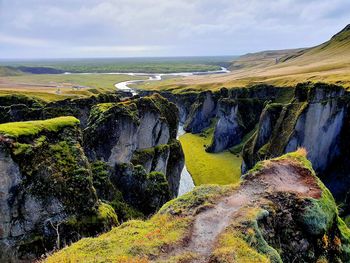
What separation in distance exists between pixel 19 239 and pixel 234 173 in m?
59.0

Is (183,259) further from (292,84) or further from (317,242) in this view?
(292,84)

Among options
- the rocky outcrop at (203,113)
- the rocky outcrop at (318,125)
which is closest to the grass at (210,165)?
the rocky outcrop at (318,125)

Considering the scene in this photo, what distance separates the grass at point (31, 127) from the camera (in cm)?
2922

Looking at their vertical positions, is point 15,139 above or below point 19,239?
above

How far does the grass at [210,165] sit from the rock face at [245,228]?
43807 mm

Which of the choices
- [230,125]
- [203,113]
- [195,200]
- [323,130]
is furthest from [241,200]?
[203,113]

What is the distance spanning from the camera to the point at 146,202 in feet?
149

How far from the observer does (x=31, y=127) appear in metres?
31.1

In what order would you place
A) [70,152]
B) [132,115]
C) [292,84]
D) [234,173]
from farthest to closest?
[292,84] → [234,173] → [132,115] → [70,152]

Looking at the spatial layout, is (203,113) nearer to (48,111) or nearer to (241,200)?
(48,111)

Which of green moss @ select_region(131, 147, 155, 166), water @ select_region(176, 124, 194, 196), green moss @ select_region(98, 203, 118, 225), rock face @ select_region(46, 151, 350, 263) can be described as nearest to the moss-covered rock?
green moss @ select_region(131, 147, 155, 166)

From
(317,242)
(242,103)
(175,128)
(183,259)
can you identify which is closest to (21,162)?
(183,259)

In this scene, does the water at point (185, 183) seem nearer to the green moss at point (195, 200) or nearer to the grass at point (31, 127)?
the grass at point (31, 127)

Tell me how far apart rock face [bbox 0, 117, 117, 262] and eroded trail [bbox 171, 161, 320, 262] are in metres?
10.1
